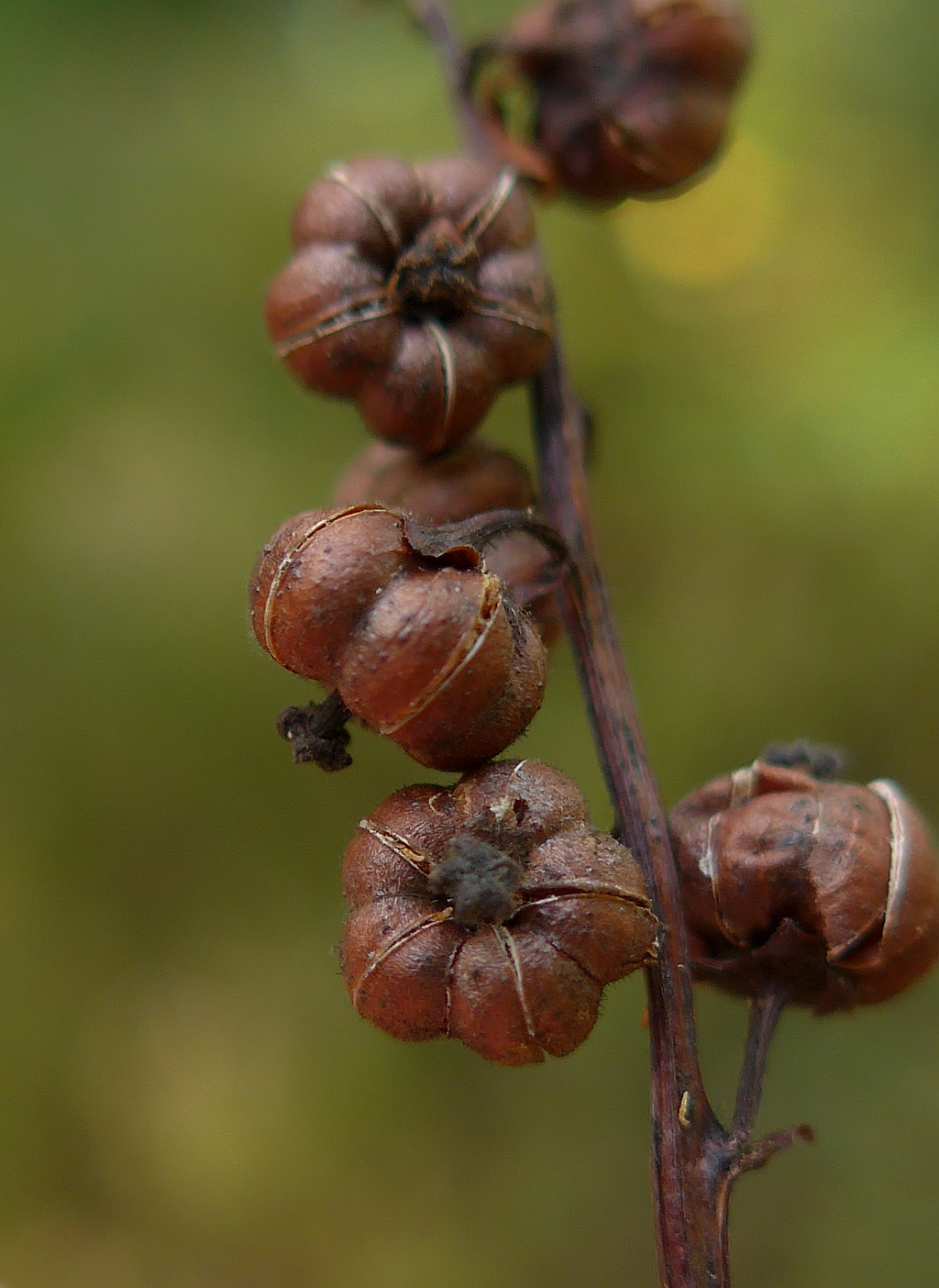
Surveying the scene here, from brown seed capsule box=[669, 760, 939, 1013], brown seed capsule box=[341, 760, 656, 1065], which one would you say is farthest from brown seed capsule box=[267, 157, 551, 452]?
brown seed capsule box=[669, 760, 939, 1013]

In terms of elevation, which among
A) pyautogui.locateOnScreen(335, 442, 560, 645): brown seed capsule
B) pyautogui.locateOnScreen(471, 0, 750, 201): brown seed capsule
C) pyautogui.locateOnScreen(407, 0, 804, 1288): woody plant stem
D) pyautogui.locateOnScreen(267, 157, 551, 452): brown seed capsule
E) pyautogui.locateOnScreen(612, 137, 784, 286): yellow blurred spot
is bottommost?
pyautogui.locateOnScreen(407, 0, 804, 1288): woody plant stem

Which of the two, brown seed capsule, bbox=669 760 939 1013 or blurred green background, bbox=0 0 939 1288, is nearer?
brown seed capsule, bbox=669 760 939 1013

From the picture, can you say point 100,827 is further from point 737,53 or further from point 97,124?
point 737,53

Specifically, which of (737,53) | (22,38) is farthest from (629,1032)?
(22,38)

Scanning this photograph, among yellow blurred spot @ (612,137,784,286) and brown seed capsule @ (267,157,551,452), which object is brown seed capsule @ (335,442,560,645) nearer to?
brown seed capsule @ (267,157,551,452)

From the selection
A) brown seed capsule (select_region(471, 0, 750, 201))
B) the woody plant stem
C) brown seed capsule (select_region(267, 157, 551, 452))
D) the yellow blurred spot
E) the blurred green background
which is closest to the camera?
the woody plant stem

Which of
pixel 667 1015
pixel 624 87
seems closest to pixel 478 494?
pixel 667 1015
